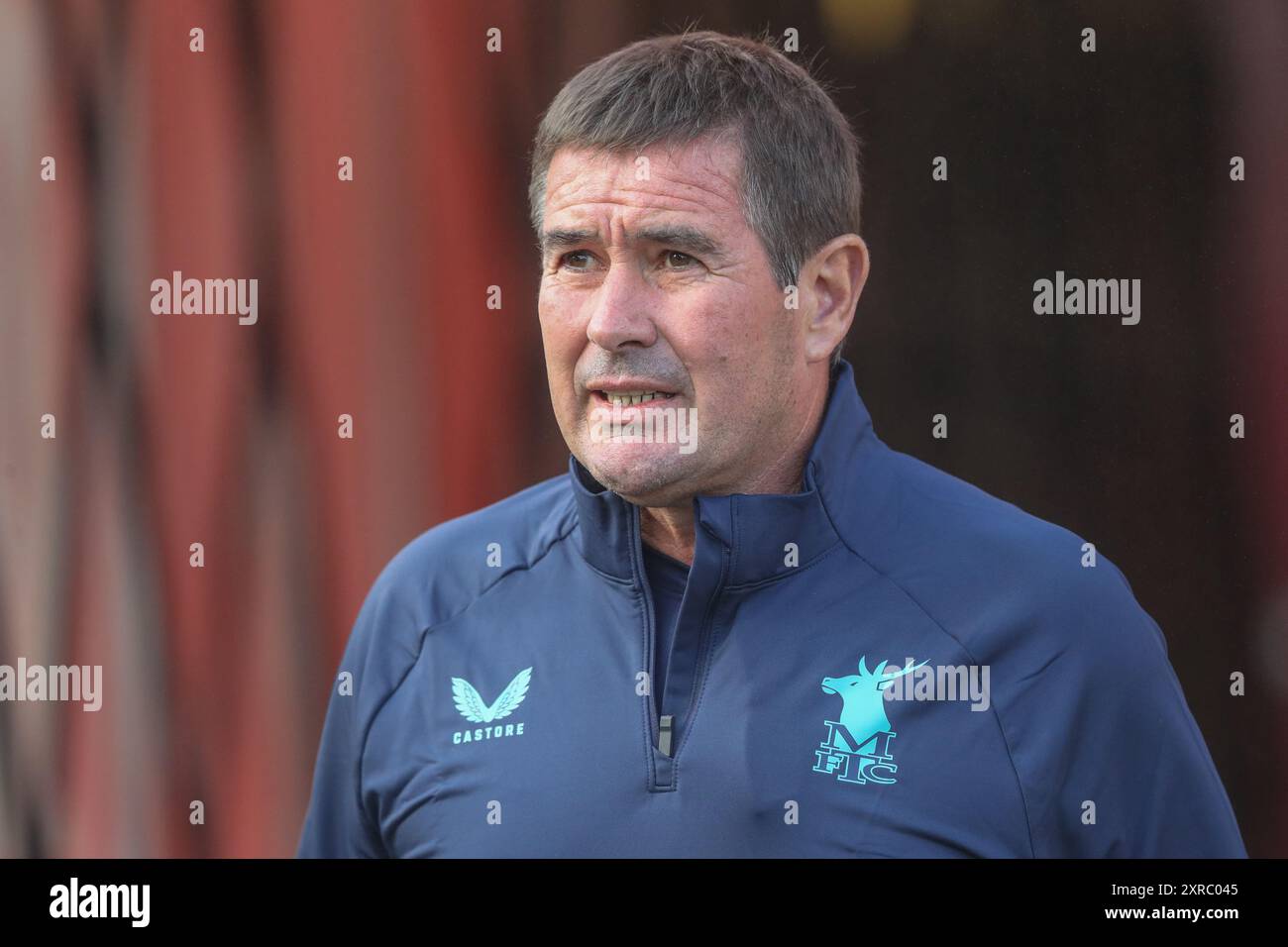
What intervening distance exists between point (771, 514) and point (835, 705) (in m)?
0.28

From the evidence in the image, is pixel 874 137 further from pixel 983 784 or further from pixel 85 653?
pixel 85 653

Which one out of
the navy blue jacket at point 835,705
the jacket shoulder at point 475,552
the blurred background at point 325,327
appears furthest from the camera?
the blurred background at point 325,327

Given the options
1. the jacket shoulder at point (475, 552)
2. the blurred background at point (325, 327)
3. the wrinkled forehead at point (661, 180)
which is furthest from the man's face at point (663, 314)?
the blurred background at point (325, 327)

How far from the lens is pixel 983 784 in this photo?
70.0 inches

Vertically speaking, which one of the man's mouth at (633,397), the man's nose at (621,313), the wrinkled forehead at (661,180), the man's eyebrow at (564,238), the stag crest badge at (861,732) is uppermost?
the wrinkled forehead at (661,180)

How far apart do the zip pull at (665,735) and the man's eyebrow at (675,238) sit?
0.66m

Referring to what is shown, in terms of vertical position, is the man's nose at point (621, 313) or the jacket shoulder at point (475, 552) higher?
the man's nose at point (621, 313)

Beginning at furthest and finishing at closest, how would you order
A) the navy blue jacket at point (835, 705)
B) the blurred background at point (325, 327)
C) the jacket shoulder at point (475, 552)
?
the blurred background at point (325, 327) → the jacket shoulder at point (475, 552) → the navy blue jacket at point (835, 705)

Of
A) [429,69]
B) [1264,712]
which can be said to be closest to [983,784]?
[1264,712]

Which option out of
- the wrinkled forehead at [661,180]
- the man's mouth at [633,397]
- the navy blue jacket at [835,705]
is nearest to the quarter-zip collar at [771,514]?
the navy blue jacket at [835,705]

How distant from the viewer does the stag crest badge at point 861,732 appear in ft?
5.91

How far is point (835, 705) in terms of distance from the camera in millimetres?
1836

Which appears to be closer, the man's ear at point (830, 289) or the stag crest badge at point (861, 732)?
the stag crest badge at point (861, 732)

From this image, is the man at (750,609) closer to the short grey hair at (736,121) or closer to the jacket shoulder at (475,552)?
the short grey hair at (736,121)
